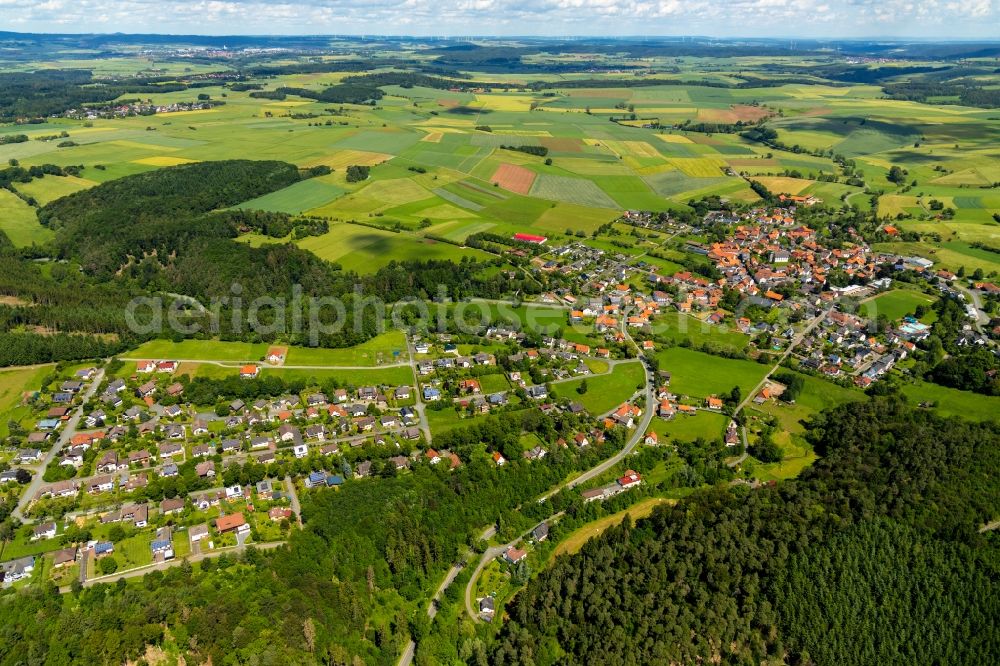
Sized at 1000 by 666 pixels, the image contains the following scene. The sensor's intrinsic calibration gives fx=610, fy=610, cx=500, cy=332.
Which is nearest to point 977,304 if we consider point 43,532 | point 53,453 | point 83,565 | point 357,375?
point 357,375

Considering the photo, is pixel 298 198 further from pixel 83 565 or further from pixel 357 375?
pixel 83 565

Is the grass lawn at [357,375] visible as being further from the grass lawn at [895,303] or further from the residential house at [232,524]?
the grass lawn at [895,303]

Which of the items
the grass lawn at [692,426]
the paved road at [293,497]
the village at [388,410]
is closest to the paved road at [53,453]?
the village at [388,410]

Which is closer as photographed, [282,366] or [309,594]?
[309,594]

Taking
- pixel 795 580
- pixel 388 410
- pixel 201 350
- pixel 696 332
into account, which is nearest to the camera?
pixel 795 580

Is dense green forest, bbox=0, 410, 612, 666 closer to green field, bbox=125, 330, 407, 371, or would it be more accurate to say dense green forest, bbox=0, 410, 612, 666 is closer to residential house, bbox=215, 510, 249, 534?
residential house, bbox=215, 510, 249, 534

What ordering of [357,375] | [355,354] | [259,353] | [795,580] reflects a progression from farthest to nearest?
[355,354] < [259,353] < [357,375] < [795,580]

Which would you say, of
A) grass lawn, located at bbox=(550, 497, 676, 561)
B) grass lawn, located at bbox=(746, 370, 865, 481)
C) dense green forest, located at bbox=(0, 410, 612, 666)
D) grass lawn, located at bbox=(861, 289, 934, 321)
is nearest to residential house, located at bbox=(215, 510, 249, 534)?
dense green forest, located at bbox=(0, 410, 612, 666)
